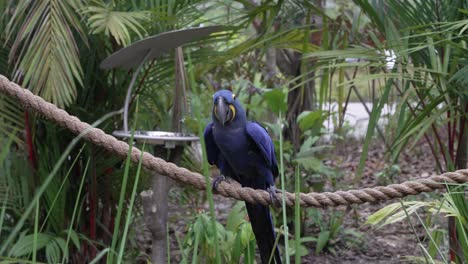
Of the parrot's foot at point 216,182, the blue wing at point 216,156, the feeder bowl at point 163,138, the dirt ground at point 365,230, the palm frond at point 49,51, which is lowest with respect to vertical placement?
the dirt ground at point 365,230

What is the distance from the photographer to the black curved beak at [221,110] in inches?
91.8

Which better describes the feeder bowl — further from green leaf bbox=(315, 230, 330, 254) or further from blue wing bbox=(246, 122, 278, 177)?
green leaf bbox=(315, 230, 330, 254)

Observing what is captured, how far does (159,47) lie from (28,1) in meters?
0.60

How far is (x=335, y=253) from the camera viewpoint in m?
4.39

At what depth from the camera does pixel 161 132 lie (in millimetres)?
2754

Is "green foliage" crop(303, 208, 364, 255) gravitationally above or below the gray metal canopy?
below

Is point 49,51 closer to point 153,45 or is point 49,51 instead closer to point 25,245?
point 153,45

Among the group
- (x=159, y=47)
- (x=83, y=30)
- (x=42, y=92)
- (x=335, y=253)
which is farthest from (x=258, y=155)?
(x=335, y=253)

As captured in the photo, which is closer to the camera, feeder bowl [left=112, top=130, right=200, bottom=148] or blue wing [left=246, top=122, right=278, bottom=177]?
blue wing [left=246, top=122, right=278, bottom=177]

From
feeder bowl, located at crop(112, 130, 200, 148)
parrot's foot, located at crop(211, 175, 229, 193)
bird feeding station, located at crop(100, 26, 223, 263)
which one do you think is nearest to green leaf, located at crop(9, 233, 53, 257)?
bird feeding station, located at crop(100, 26, 223, 263)

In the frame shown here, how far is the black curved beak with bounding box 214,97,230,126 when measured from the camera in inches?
91.8

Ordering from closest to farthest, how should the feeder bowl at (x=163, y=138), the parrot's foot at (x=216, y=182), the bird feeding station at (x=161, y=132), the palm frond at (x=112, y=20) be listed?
1. the parrot's foot at (x=216, y=182)
2. the feeder bowl at (x=163, y=138)
3. the bird feeding station at (x=161, y=132)
4. the palm frond at (x=112, y=20)

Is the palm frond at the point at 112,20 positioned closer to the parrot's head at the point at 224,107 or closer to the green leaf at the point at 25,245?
the parrot's head at the point at 224,107

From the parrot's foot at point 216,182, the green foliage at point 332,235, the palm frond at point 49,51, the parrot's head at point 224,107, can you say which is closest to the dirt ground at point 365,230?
the green foliage at point 332,235
